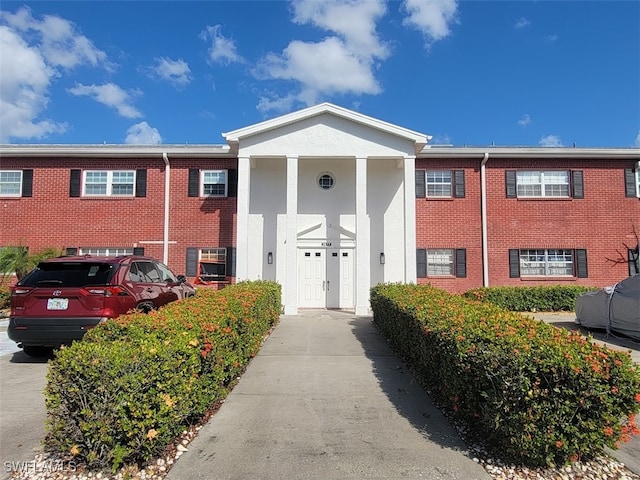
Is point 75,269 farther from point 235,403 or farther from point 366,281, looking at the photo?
point 366,281

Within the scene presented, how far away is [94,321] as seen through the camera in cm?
630

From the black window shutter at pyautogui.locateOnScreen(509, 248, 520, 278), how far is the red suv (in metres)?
12.4

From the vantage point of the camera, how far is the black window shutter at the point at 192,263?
46.6ft

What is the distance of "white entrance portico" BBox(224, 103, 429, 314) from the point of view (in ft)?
40.6

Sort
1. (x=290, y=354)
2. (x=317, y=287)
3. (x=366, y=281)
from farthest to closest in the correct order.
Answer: (x=317, y=287), (x=366, y=281), (x=290, y=354)

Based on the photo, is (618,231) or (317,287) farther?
(618,231)

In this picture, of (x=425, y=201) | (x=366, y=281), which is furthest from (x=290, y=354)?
(x=425, y=201)

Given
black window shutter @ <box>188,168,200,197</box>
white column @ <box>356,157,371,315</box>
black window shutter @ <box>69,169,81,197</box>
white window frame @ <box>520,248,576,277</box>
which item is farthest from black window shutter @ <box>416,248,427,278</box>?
black window shutter @ <box>69,169,81,197</box>

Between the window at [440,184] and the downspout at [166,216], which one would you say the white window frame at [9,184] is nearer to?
the downspout at [166,216]

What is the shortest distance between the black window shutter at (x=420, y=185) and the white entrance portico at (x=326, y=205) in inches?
31.4

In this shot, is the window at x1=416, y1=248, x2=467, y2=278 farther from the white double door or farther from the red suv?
the red suv

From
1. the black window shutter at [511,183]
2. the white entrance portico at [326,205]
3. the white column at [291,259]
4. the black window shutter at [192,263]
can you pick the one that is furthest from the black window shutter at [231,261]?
the black window shutter at [511,183]

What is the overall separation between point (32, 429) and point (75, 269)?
307 cm

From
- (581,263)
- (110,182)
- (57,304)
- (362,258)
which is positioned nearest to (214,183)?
(110,182)
